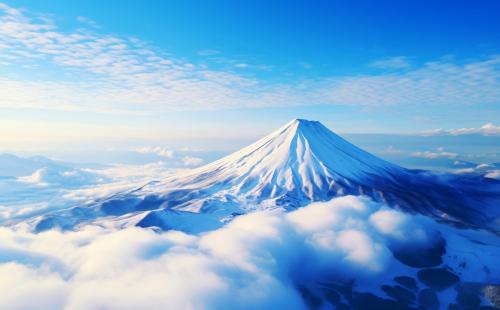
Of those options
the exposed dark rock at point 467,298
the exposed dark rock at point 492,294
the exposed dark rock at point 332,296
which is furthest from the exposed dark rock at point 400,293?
the exposed dark rock at point 492,294

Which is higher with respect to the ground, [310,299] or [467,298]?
[467,298]

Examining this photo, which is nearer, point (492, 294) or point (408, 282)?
point (492, 294)

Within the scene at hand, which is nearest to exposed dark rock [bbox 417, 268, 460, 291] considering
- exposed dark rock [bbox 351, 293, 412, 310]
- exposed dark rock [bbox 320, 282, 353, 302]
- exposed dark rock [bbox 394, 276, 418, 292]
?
exposed dark rock [bbox 394, 276, 418, 292]

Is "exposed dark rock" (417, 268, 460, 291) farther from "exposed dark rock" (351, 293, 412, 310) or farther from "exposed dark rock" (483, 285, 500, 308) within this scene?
"exposed dark rock" (351, 293, 412, 310)

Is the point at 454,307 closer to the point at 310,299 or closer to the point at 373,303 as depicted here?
the point at 373,303

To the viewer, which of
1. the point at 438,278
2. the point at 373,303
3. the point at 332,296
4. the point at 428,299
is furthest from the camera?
the point at 438,278

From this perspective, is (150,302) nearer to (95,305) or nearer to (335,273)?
(95,305)

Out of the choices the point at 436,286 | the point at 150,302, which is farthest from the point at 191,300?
the point at 436,286

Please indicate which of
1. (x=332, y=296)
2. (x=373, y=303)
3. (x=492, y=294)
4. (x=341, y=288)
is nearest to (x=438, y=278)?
(x=492, y=294)
